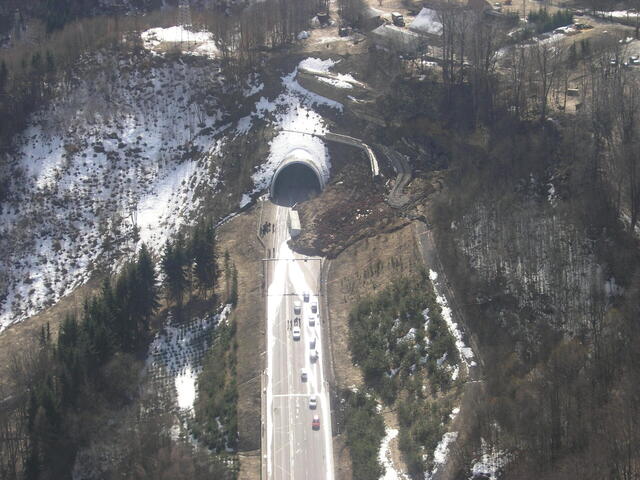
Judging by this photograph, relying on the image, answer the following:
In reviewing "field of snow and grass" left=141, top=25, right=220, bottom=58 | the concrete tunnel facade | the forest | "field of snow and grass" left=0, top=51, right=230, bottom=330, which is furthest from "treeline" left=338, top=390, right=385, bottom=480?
"field of snow and grass" left=141, top=25, right=220, bottom=58

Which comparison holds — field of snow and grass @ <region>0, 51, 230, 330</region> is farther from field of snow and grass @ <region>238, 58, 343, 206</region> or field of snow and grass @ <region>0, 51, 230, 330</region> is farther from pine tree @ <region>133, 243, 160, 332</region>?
pine tree @ <region>133, 243, 160, 332</region>

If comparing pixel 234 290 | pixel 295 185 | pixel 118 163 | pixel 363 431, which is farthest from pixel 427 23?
pixel 363 431

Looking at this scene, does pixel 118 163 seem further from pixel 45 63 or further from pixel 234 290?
pixel 234 290

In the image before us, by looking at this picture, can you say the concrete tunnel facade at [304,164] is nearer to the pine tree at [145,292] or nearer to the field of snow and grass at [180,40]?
the pine tree at [145,292]

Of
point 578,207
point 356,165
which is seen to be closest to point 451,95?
point 356,165

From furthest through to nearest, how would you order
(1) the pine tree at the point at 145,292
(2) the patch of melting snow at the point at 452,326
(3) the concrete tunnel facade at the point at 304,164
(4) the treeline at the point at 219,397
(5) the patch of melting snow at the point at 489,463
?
(3) the concrete tunnel facade at the point at 304,164, (1) the pine tree at the point at 145,292, (2) the patch of melting snow at the point at 452,326, (4) the treeline at the point at 219,397, (5) the patch of melting snow at the point at 489,463

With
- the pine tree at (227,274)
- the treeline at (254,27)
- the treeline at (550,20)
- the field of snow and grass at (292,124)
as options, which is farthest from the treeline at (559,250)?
the treeline at (254,27)
